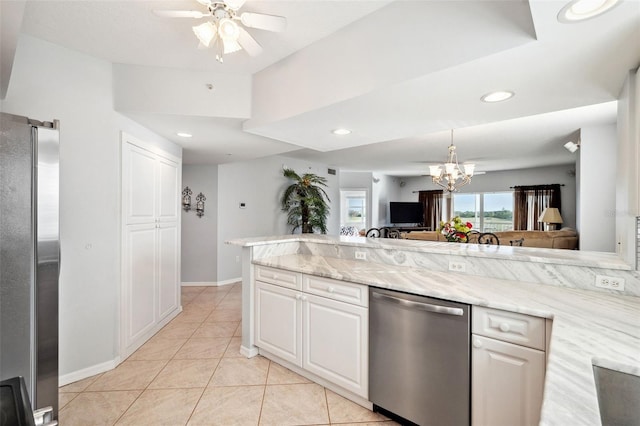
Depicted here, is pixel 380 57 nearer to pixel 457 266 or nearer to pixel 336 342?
pixel 457 266

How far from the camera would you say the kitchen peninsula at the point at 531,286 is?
81 centimetres

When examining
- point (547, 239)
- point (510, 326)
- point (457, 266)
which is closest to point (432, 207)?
point (547, 239)

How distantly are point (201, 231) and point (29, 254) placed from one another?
3.91 metres

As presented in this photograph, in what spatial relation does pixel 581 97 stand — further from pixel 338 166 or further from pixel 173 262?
pixel 338 166

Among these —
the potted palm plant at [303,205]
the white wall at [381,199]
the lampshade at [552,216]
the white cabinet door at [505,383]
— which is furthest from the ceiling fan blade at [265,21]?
the white wall at [381,199]

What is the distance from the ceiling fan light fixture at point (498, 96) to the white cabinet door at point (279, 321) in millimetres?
1870

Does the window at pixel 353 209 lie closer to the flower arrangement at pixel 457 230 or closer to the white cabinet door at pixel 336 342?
the flower arrangement at pixel 457 230

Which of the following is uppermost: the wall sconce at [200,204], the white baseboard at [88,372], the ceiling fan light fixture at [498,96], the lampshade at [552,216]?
the ceiling fan light fixture at [498,96]

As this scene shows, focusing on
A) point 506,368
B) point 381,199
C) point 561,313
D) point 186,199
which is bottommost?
point 506,368

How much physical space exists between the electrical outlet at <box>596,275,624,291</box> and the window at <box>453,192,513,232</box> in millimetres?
7493

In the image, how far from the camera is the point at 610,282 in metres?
1.57

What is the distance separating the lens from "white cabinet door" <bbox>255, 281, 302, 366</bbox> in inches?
90.3

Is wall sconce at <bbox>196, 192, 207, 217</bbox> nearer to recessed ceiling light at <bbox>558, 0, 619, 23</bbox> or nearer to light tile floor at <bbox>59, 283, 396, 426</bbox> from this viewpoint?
light tile floor at <bbox>59, 283, 396, 426</bbox>

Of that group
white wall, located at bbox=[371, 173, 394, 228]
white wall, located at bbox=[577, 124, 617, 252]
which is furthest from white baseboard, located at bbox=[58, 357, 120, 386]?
white wall, located at bbox=[371, 173, 394, 228]
